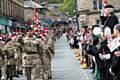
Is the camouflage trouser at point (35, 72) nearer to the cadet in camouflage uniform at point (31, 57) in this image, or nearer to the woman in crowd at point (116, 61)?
the cadet in camouflage uniform at point (31, 57)

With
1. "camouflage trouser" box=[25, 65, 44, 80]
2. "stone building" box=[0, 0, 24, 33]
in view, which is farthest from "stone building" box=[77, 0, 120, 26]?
"camouflage trouser" box=[25, 65, 44, 80]

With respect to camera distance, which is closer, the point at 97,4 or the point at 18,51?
the point at 18,51

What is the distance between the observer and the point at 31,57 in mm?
17438

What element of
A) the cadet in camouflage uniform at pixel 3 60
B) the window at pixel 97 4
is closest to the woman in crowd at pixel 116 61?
the cadet in camouflage uniform at pixel 3 60

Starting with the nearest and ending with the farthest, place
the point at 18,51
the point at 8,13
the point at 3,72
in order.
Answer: the point at 18,51 < the point at 3,72 < the point at 8,13

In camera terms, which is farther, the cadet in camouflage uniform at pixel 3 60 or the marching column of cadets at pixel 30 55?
the cadet in camouflage uniform at pixel 3 60

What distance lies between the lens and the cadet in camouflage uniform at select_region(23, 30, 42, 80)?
1730 cm

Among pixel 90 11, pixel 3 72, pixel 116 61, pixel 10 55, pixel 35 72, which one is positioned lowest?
pixel 90 11

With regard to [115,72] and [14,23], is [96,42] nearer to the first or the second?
[115,72]

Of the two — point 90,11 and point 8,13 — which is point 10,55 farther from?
point 8,13

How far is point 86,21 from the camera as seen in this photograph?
66438 mm

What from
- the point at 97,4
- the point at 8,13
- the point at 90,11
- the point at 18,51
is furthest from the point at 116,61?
the point at 8,13

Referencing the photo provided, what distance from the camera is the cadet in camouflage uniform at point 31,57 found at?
17.3 metres

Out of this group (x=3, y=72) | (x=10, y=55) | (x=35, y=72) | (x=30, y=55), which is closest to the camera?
(x=30, y=55)
